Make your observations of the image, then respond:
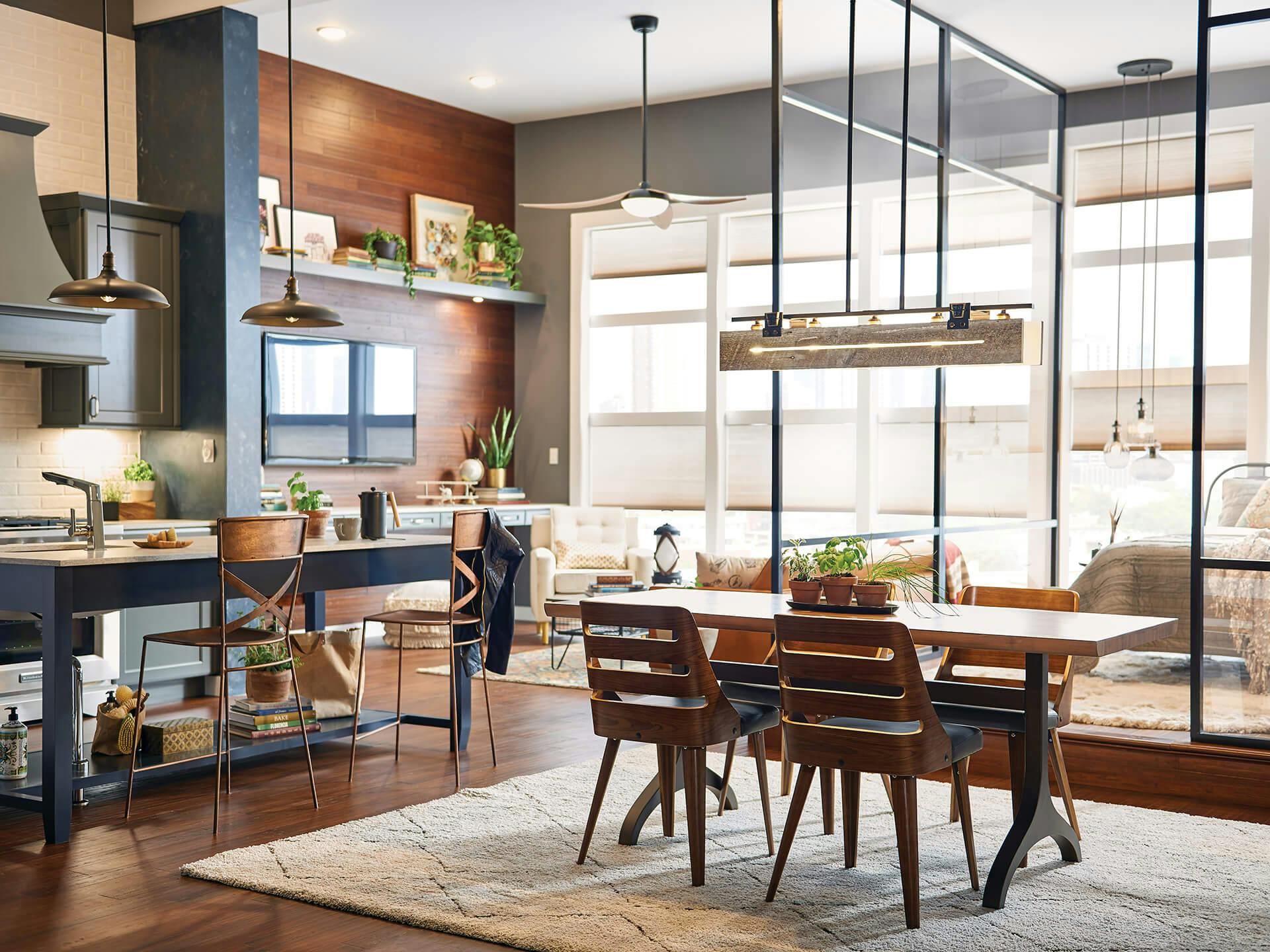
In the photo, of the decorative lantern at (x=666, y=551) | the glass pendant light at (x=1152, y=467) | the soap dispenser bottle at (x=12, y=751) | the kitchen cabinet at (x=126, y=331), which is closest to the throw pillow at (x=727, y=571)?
the decorative lantern at (x=666, y=551)

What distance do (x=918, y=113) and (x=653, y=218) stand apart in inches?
75.0

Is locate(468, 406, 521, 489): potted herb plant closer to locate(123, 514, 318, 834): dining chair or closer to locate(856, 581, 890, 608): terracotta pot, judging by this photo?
locate(123, 514, 318, 834): dining chair

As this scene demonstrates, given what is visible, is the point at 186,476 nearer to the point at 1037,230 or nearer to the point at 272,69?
the point at 272,69

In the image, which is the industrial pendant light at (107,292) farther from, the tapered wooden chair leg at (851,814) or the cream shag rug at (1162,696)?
the cream shag rug at (1162,696)

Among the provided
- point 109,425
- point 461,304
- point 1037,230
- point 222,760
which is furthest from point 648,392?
point 222,760

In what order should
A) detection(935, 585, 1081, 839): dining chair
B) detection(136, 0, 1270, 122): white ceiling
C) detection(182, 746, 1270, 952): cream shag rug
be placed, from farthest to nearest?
detection(136, 0, 1270, 122): white ceiling → detection(935, 585, 1081, 839): dining chair → detection(182, 746, 1270, 952): cream shag rug

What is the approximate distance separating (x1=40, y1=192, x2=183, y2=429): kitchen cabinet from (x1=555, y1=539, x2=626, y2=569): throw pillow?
284 centimetres

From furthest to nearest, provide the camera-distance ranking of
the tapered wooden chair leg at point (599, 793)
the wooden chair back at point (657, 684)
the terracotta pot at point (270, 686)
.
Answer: the terracotta pot at point (270, 686) → the tapered wooden chair leg at point (599, 793) → the wooden chair back at point (657, 684)

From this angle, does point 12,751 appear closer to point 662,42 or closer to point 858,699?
point 858,699

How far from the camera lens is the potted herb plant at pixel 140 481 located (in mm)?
6746

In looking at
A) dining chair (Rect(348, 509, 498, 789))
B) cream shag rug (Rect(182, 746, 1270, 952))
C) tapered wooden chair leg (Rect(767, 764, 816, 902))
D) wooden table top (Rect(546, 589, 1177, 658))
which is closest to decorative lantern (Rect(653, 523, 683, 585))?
dining chair (Rect(348, 509, 498, 789))

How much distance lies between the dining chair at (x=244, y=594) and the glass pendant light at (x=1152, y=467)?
15.6 ft

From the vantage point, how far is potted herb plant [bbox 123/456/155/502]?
22.1 feet

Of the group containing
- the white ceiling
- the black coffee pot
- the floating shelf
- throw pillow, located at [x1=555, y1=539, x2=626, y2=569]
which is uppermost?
the white ceiling
